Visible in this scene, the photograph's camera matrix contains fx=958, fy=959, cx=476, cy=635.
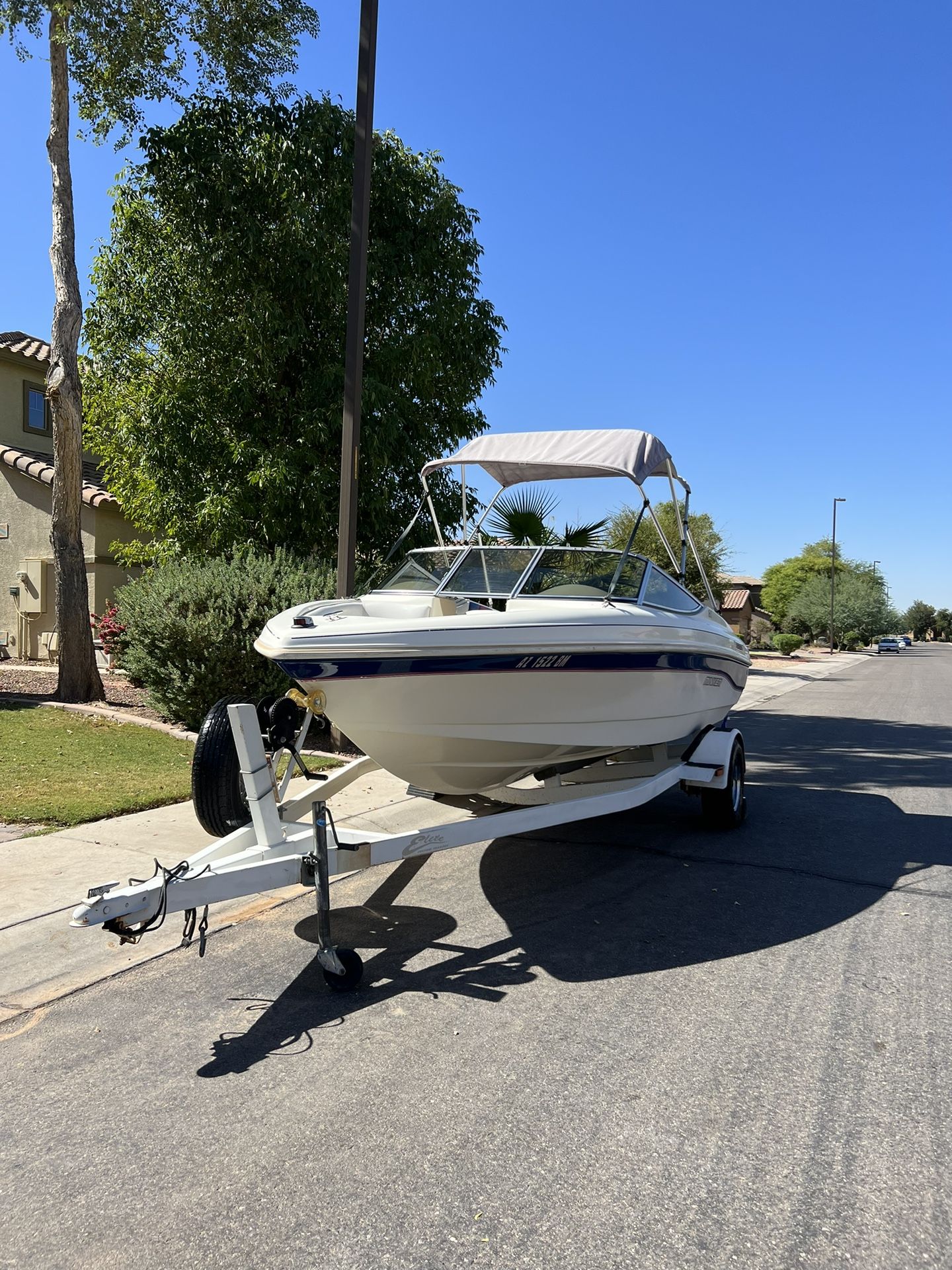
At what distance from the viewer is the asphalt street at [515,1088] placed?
2.62 m

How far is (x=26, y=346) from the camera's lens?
20.4 meters

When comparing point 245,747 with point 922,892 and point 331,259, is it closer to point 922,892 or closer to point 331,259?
point 922,892

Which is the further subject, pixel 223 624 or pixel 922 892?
pixel 223 624

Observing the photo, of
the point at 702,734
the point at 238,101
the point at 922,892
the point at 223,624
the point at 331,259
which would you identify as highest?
the point at 238,101

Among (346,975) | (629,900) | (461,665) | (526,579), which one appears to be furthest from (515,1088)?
(526,579)

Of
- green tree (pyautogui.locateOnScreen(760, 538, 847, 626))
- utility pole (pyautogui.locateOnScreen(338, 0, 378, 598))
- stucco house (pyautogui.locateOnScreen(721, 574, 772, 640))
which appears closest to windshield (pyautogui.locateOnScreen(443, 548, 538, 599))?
utility pole (pyautogui.locateOnScreen(338, 0, 378, 598))

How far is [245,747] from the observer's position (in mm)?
4484

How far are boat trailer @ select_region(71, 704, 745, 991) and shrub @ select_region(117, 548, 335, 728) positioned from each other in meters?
4.23

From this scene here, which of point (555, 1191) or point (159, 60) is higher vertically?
point (159, 60)

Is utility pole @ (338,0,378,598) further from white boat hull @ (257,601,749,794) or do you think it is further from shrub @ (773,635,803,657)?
shrub @ (773,635,803,657)

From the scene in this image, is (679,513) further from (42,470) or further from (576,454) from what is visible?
(42,470)

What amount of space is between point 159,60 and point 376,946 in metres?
12.8

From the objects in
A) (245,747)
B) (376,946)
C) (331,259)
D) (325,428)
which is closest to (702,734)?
(376,946)

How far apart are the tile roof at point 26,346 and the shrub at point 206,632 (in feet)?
39.4
